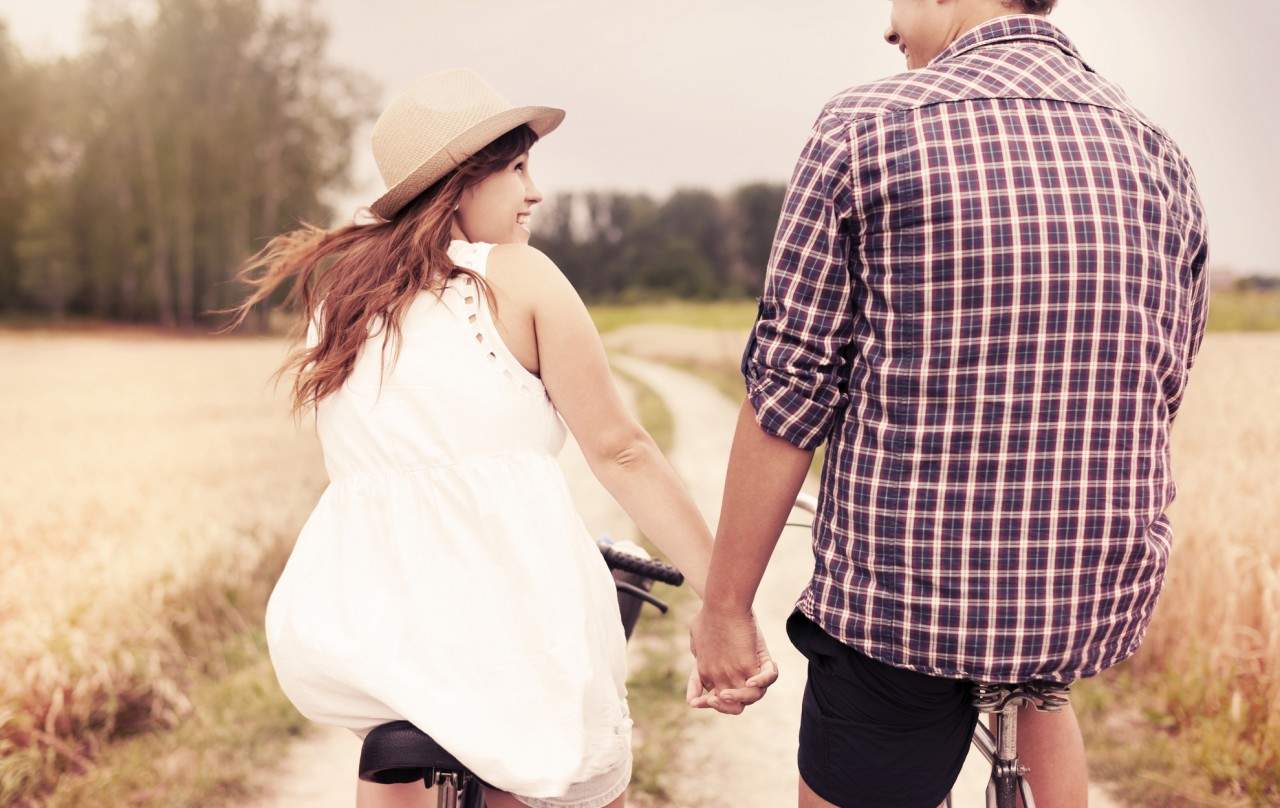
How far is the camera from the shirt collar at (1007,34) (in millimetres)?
1476

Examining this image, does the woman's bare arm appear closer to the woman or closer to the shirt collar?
the woman

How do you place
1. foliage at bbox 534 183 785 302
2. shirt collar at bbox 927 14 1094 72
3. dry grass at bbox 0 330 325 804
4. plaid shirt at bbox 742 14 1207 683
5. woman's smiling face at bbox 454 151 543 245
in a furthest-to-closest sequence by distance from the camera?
foliage at bbox 534 183 785 302, dry grass at bbox 0 330 325 804, woman's smiling face at bbox 454 151 543 245, shirt collar at bbox 927 14 1094 72, plaid shirt at bbox 742 14 1207 683

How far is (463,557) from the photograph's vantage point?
1655 mm

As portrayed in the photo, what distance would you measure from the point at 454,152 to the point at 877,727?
1195mm

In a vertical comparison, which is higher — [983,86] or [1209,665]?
[983,86]

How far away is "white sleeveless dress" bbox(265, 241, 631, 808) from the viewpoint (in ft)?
5.31

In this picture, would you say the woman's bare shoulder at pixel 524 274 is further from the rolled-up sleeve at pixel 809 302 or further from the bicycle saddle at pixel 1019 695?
the bicycle saddle at pixel 1019 695

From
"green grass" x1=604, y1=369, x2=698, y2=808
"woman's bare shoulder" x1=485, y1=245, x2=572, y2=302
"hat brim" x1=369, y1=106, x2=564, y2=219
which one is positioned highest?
"hat brim" x1=369, y1=106, x2=564, y2=219

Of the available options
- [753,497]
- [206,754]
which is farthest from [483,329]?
[206,754]

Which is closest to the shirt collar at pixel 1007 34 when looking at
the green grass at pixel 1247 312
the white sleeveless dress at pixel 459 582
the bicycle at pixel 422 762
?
the white sleeveless dress at pixel 459 582

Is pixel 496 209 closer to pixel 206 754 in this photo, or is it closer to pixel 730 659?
pixel 730 659

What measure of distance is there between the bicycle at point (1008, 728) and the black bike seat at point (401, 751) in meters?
0.74

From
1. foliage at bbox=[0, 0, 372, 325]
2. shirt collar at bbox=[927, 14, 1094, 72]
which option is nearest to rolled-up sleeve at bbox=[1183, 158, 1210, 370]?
shirt collar at bbox=[927, 14, 1094, 72]

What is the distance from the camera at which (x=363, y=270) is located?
1744mm
